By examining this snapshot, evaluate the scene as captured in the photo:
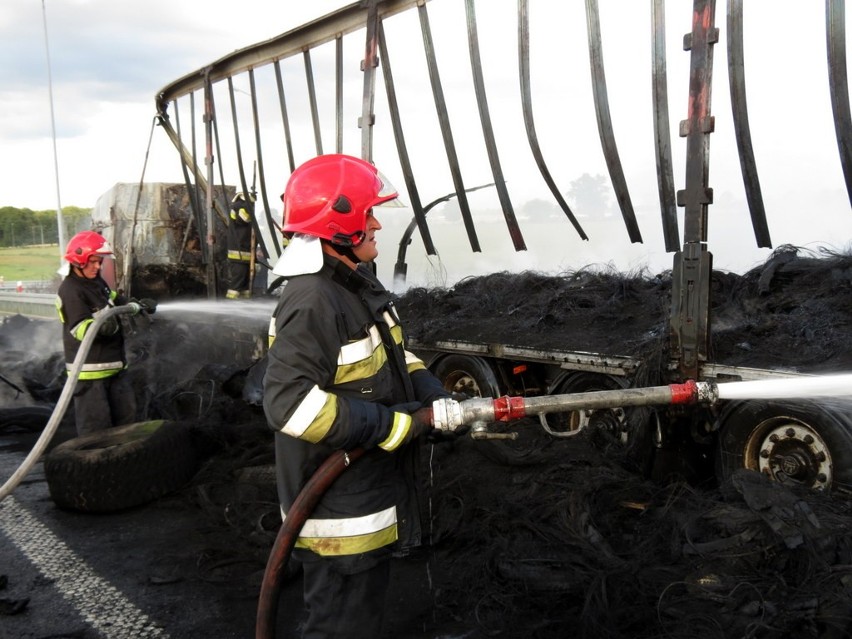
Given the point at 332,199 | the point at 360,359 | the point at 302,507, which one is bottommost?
the point at 302,507

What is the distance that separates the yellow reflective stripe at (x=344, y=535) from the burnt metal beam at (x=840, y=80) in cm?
334

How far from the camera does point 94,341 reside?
625cm

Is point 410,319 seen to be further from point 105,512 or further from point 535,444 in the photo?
point 105,512

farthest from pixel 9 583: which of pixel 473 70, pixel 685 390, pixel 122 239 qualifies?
pixel 122 239

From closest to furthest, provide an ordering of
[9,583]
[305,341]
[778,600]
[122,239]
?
[305,341]
[778,600]
[9,583]
[122,239]

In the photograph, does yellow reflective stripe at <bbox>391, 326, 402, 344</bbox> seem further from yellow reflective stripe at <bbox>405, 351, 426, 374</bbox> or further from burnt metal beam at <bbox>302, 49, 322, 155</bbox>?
burnt metal beam at <bbox>302, 49, 322, 155</bbox>

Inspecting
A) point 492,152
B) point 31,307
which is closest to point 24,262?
point 31,307

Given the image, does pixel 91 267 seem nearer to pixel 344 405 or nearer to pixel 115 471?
pixel 115 471

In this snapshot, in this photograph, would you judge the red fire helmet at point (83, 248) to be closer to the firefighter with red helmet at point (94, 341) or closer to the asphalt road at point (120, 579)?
the firefighter with red helmet at point (94, 341)

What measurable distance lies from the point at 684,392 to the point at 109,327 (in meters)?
5.13

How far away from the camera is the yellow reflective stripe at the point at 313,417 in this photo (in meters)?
2.27

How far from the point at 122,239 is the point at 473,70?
8121mm

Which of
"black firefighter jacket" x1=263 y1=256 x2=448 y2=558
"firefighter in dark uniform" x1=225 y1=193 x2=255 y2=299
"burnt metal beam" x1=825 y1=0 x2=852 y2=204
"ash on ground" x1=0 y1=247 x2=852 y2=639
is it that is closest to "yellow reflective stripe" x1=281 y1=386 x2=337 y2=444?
"black firefighter jacket" x1=263 y1=256 x2=448 y2=558

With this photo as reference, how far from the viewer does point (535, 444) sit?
5.49 m
